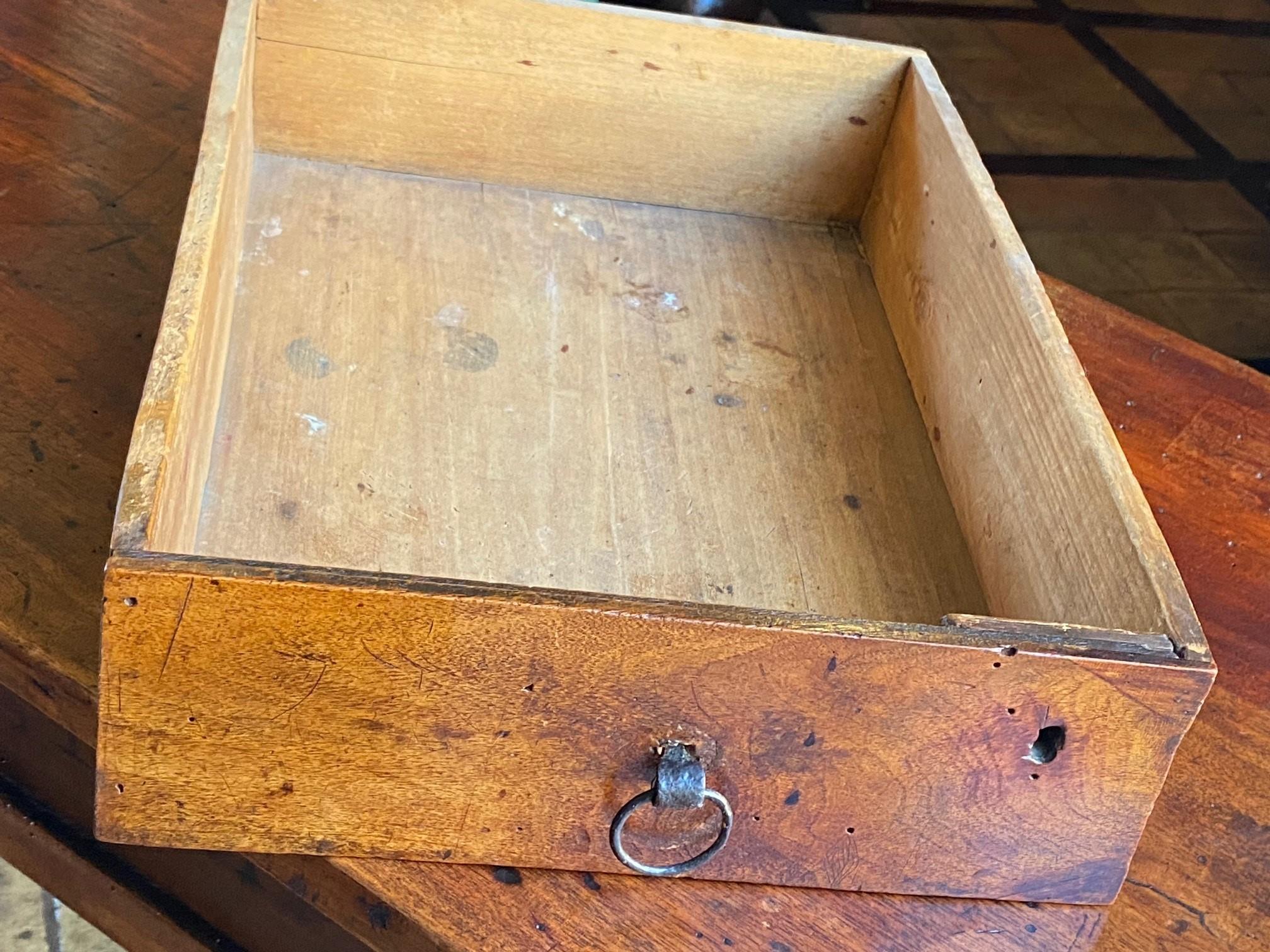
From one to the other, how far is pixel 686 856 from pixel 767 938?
5 cm

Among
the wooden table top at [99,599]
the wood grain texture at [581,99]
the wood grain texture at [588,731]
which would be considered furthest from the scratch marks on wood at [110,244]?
the wood grain texture at [588,731]

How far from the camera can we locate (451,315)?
95cm

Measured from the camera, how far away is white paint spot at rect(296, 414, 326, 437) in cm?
82

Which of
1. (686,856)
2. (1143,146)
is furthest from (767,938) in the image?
(1143,146)

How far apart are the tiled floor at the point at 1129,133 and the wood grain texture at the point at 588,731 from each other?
6.22 feet

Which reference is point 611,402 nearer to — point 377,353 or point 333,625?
point 377,353

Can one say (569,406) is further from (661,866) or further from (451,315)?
(661,866)

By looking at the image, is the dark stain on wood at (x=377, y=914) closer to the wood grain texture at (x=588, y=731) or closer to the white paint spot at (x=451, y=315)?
the wood grain texture at (x=588, y=731)

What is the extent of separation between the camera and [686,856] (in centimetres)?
62

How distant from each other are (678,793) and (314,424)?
388 mm

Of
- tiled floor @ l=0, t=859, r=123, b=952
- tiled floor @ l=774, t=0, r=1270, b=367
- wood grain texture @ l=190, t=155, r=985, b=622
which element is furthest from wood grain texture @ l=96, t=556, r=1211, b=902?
tiled floor @ l=774, t=0, r=1270, b=367

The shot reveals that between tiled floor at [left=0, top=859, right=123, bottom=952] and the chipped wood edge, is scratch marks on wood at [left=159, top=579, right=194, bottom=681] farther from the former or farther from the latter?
tiled floor at [left=0, top=859, right=123, bottom=952]

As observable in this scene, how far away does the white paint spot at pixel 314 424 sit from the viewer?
0.82 m

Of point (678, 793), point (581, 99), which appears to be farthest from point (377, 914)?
point (581, 99)
